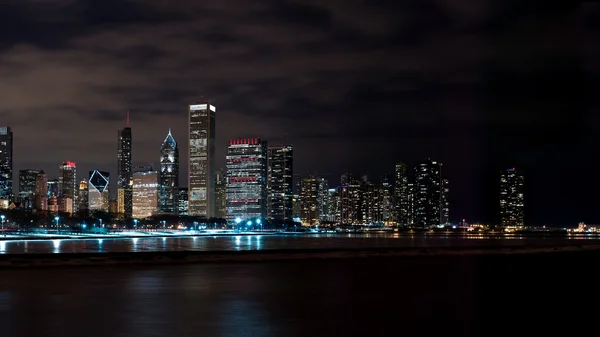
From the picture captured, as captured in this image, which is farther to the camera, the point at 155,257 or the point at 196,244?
the point at 196,244

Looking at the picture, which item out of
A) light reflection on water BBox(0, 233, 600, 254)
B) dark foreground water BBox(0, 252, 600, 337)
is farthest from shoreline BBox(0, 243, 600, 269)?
light reflection on water BBox(0, 233, 600, 254)

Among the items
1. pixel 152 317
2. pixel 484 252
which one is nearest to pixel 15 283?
pixel 152 317

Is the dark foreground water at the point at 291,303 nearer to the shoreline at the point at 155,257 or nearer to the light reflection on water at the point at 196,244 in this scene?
the shoreline at the point at 155,257

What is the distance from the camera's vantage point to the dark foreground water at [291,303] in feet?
57.0

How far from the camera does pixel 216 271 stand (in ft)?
126

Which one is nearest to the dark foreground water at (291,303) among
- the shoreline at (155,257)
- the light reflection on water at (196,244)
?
the shoreline at (155,257)

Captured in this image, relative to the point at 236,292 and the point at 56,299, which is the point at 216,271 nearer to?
the point at 236,292

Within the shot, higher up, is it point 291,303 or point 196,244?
point 291,303

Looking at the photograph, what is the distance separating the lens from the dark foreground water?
684 inches

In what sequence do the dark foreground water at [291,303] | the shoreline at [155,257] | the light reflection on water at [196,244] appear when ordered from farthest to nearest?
the light reflection on water at [196,244] → the shoreline at [155,257] → the dark foreground water at [291,303]

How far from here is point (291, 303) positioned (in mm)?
22938

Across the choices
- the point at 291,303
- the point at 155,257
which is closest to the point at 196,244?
the point at 155,257

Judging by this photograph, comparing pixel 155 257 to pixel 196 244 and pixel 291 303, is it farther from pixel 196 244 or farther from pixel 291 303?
pixel 196 244

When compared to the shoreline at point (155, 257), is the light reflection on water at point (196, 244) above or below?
Result: below
